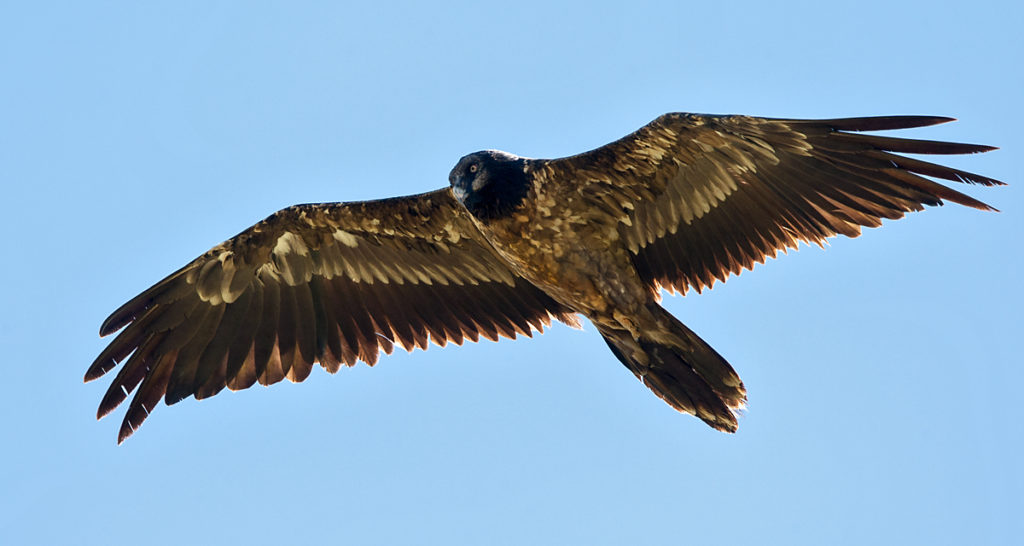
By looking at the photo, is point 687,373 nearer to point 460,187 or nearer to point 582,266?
point 582,266

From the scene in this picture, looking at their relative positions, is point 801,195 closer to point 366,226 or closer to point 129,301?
point 366,226

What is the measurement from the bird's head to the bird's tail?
1.35 m

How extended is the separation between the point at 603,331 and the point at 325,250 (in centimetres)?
239

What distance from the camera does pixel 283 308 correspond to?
10242mm

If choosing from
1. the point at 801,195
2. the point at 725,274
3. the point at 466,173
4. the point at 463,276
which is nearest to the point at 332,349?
the point at 463,276

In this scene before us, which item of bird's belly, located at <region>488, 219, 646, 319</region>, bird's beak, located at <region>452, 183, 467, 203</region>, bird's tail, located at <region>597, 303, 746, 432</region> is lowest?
bird's tail, located at <region>597, 303, 746, 432</region>

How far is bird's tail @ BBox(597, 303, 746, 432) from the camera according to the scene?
8891 millimetres

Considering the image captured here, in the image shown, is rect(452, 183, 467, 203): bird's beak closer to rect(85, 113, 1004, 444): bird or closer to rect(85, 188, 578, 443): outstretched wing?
rect(85, 113, 1004, 444): bird

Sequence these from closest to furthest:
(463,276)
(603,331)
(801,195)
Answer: (801,195), (603,331), (463,276)

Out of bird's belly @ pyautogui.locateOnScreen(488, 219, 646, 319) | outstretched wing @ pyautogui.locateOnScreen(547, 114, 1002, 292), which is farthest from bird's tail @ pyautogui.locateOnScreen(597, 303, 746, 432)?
outstretched wing @ pyautogui.locateOnScreen(547, 114, 1002, 292)

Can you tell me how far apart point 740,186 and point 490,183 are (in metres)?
1.87

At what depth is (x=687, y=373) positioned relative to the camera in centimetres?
899

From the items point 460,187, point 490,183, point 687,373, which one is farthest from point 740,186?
point 460,187

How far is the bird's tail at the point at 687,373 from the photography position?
8.89 meters
